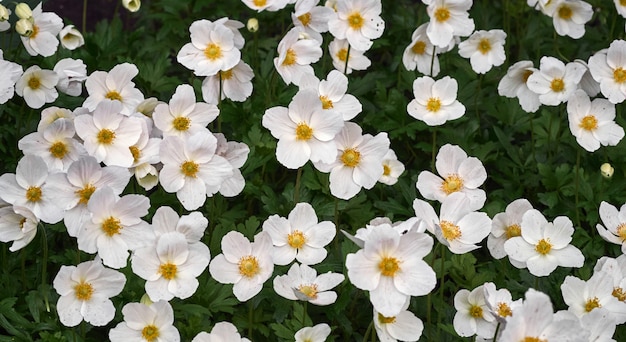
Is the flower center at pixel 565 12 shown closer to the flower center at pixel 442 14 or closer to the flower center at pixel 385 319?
the flower center at pixel 442 14

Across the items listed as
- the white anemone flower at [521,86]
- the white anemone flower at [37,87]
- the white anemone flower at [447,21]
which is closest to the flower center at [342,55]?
the white anemone flower at [447,21]

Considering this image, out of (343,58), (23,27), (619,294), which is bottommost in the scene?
(343,58)

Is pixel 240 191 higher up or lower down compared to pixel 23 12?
lower down

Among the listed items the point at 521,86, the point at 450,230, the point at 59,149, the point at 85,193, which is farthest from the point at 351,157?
the point at 521,86

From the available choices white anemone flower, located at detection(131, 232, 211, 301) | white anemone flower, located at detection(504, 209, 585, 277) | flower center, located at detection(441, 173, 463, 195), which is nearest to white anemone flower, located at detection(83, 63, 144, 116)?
white anemone flower, located at detection(131, 232, 211, 301)

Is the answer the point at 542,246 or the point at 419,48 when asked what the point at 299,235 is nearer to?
the point at 542,246

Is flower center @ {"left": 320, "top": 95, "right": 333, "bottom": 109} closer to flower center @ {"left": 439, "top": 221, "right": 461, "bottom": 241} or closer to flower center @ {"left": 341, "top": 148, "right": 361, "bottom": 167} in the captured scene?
flower center @ {"left": 341, "top": 148, "right": 361, "bottom": 167}
